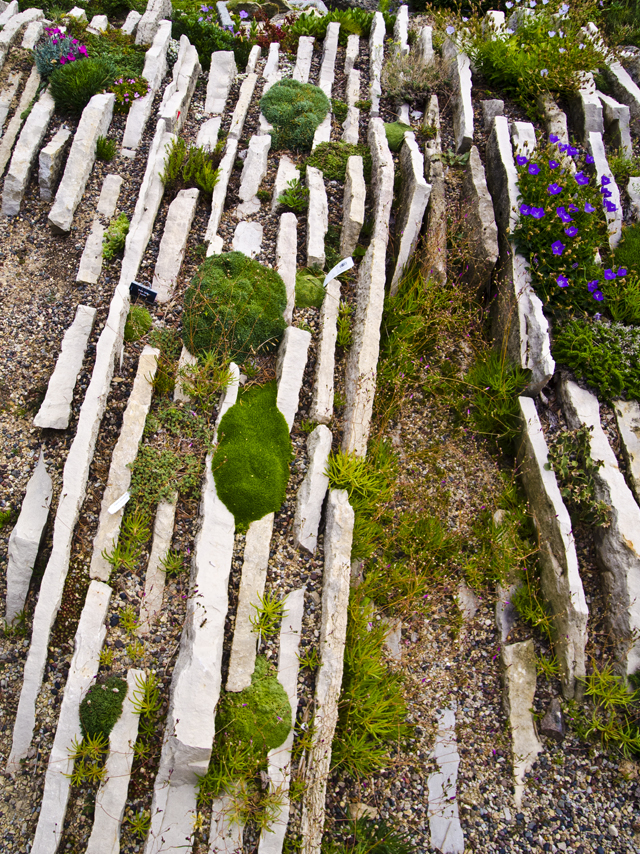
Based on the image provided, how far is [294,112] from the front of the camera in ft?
27.0

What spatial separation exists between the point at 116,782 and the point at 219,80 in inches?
375

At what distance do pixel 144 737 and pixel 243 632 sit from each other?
1092mm

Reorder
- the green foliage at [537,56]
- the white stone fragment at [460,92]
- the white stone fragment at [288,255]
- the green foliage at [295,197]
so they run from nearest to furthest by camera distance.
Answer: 1. the white stone fragment at [288,255]
2. the green foliage at [295,197]
3. the white stone fragment at [460,92]
4. the green foliage at [537,56]

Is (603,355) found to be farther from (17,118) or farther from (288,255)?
(17,118)

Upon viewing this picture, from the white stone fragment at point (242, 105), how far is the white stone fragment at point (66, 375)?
3.68m

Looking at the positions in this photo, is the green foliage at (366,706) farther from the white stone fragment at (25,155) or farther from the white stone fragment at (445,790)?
the white stone fragment at (25,155)

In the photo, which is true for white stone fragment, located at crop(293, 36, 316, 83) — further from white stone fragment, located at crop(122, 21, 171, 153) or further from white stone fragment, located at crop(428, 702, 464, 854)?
white stone fragment, located at crop(428, 702, 464, 854)

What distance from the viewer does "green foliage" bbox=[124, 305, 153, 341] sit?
611 cm

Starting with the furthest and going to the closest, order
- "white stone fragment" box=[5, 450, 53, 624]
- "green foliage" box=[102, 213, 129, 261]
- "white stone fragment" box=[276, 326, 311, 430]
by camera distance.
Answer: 1. "green foliage" box=[102, 213, 129, 261]
2. "white stone fragment" box=[276, 326, 311, 430]
3. "white stone fragment" box=[5, 450, 53, 624]

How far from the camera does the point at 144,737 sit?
14.6 ft

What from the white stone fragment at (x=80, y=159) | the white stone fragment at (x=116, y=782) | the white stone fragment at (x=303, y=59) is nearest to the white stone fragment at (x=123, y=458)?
the white stone fragment at (x=116, y=782)

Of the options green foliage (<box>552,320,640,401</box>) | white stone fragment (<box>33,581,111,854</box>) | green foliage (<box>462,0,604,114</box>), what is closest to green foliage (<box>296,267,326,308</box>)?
green foliage (<box>552,320,640,401</box>)

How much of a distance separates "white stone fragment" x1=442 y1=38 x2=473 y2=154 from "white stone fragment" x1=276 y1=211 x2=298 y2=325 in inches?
121

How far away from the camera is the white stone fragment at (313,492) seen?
5.36 metres
